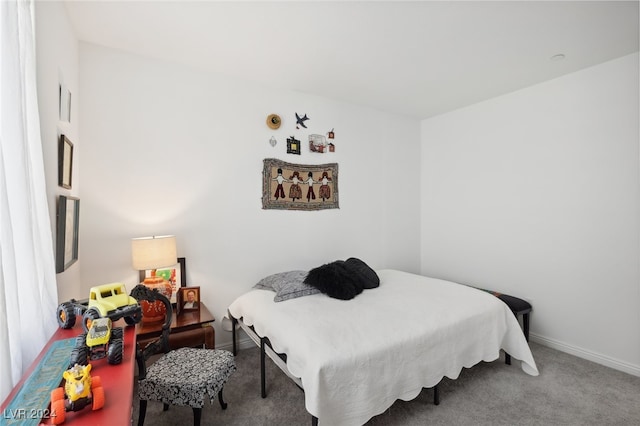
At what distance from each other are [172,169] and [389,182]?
257 centimetres

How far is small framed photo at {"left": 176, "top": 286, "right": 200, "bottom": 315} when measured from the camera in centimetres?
243

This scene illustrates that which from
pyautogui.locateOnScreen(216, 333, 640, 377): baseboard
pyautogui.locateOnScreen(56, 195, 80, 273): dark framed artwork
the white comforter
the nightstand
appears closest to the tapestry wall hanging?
the white comforter

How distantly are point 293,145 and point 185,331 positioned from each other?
2040 millimetres

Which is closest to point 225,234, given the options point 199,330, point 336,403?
point 199,330

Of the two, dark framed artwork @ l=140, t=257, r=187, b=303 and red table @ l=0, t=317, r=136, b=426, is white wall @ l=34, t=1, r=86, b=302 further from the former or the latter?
red table @ l=0, t=317, r=136, b=426

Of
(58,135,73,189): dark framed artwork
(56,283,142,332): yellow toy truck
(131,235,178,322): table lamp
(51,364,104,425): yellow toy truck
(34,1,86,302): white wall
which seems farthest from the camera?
(131,235,178,322): table lamp

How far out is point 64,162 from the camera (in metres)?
1.77

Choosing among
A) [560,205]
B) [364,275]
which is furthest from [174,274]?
[560,205]

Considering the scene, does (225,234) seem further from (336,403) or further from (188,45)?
(336,403)

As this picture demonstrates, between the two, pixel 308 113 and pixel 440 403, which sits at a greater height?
pixel 308 113

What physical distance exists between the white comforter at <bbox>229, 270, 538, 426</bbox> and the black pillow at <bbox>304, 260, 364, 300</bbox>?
71 mm

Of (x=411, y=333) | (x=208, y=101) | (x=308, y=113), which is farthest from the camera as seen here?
(x=308, y=113)

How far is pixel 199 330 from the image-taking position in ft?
7.37

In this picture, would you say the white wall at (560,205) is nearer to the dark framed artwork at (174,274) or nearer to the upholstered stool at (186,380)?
the upholstered stool at (186,380)
